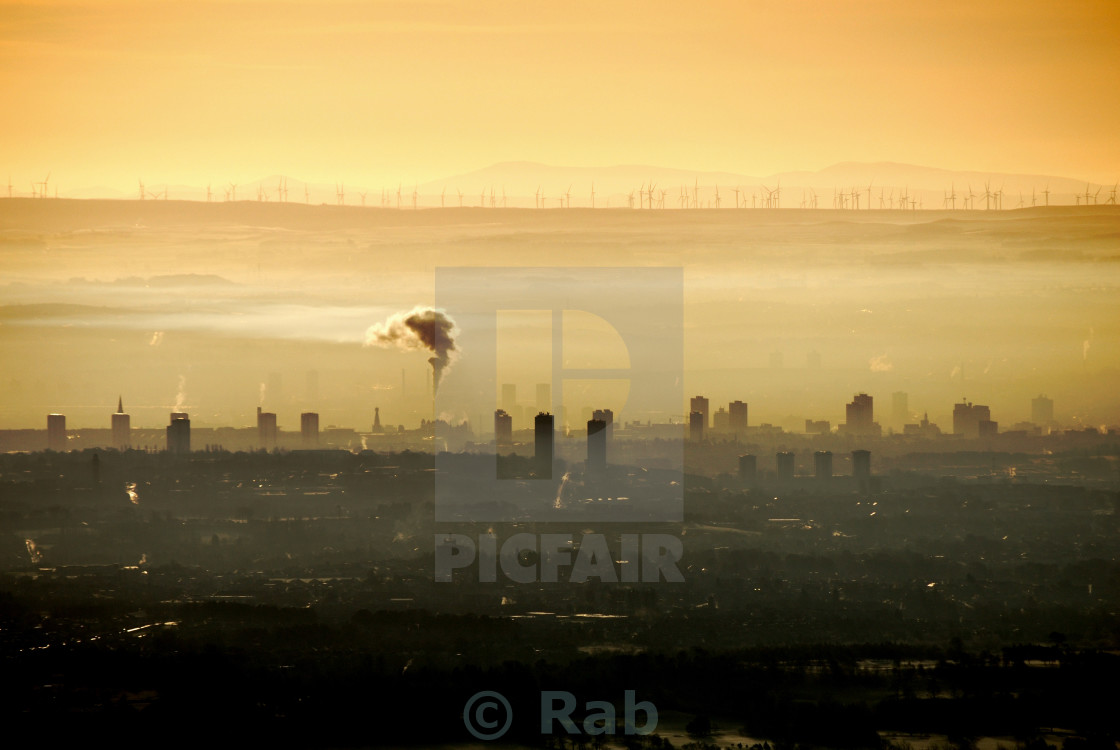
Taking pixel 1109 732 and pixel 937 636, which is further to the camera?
pixel 937 636

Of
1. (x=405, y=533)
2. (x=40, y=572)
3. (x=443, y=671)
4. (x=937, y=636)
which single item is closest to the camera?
(x=443, y=671)

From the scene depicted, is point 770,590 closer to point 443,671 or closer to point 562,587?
point 562,587

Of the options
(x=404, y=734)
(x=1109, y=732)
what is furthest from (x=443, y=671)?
(x=1109, y=732)

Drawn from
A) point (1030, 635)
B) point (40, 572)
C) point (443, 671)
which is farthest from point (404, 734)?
point (40, 572)

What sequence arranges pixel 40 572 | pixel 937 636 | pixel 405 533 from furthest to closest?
pixel 405 533 < pixel 40 572 < pixel 937 636
